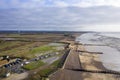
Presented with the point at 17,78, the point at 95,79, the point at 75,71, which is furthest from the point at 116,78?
the point at 17,78

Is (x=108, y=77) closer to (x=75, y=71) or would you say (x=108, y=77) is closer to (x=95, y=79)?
(x=95, y=79)

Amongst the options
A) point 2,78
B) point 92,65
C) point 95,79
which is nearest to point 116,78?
point 95,79

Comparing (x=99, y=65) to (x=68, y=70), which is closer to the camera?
(x=68, y=70)

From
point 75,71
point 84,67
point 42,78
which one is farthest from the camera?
point 84,67

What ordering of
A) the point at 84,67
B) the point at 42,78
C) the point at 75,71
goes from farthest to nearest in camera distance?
the point at 84,67 < the point at 75,71 < the point at 42,78

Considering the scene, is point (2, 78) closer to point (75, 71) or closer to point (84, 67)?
point (75, 71)

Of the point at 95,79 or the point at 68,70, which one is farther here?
the point at 68,70

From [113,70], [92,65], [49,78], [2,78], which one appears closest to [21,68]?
[2,78]
